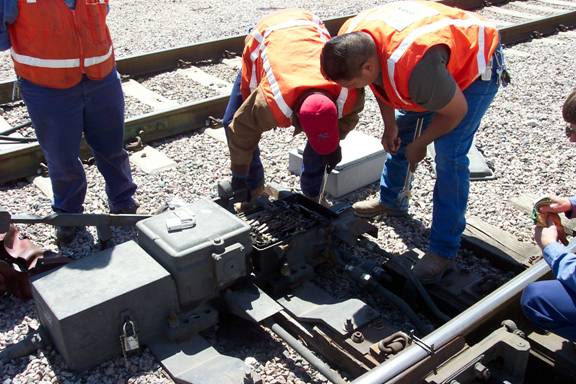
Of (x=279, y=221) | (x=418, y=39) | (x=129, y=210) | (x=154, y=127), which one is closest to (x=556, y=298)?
(x=418, y=39)

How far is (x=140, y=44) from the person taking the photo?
875 centimetres

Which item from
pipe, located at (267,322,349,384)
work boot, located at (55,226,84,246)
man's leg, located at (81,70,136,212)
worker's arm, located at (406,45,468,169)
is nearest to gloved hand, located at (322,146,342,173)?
worker's arm, located at (406,45,468,169)

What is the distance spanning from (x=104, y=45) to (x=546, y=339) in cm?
318

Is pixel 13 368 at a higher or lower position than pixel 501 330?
lower

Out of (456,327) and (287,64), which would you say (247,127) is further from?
(456,327)

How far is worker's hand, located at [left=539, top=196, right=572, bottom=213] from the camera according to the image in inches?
133

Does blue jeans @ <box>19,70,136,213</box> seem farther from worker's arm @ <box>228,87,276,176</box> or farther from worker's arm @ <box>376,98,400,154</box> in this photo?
worker's arm @ <box>376,98,400,154</box>

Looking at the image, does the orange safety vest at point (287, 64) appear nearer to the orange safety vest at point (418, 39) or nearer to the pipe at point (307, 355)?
the orange safety vest at point (418, 39)

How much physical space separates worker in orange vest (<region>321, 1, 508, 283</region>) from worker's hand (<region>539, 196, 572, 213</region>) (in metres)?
0.56

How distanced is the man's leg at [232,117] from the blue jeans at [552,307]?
7.29ft

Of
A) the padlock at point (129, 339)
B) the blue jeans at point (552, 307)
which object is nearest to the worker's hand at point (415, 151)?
the blue jeans at point (552, 307)

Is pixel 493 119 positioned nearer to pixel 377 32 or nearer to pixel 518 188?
pixel 518 188

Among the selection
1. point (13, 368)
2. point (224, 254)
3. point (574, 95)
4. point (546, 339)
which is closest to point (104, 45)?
point (224, 254)

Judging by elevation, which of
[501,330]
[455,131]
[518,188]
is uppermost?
[455,131]
